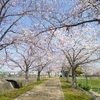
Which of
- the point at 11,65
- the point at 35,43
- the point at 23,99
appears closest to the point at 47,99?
the point at 23,99

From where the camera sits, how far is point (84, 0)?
30.6 ft

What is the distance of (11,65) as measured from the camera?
124 ft

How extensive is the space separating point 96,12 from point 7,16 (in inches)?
247

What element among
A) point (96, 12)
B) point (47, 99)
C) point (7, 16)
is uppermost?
point (7, 16)

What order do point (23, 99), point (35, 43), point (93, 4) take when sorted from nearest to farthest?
1. point (93, 4)
2. point (23, 99)
3. point (35, 43)

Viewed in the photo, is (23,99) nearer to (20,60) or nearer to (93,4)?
(93,4)

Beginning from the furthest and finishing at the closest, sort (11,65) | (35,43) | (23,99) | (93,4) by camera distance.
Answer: (11,65) < (35,43) < (23,99) < (93,4)

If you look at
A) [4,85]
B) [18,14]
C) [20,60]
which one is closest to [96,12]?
[18,14]

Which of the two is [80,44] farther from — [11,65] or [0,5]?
[11,65]

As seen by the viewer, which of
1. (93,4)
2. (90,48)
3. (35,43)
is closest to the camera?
(93,4)

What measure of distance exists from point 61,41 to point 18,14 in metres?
11.3

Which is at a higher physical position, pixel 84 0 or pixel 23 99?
pixel 84 0

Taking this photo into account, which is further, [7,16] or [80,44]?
[80,44]

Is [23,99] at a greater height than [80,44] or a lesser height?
lesser
